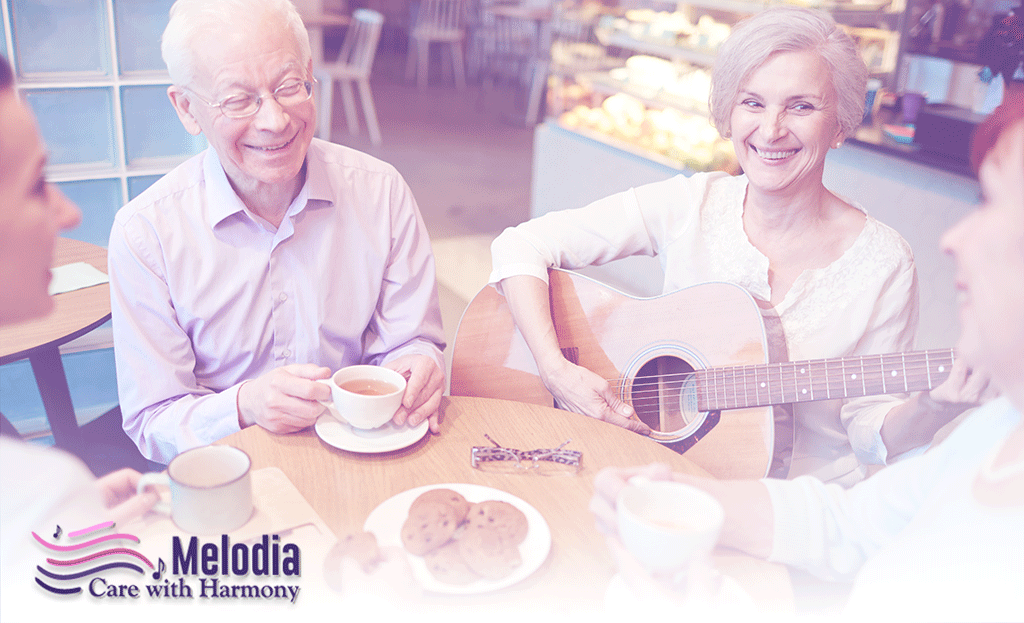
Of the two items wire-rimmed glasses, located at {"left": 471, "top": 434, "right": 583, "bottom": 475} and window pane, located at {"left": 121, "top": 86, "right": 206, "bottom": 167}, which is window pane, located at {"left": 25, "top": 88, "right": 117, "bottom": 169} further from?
wire-rimmed glasses, located at {"left": 471, "top": 434, "right": 583, "bottom": 475}

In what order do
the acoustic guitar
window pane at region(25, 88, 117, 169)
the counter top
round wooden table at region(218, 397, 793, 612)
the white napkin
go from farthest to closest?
the counter top, window pane at region(25, 88, 117, 169), the white napkin, the acoustic guitar, round wooden table at region(218, 397, 793, 612)

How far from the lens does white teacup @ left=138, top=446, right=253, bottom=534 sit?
2.76 ft

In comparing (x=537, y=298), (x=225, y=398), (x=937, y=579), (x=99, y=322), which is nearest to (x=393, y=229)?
(x=537, y=298)

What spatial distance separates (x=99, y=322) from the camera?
164cm

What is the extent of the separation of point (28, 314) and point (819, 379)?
1.02 metres

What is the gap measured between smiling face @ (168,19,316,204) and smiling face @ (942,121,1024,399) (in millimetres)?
981

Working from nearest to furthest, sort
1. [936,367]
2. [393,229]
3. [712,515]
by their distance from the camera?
1. [712,515]
2. [936,367]
3. [393,229]

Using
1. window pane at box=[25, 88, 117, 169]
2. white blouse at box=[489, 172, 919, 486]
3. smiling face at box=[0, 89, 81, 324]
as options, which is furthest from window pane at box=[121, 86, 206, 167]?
smiling face at box=[0, 89, 81, 324]

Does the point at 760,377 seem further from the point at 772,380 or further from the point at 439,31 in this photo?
the point at 439,31

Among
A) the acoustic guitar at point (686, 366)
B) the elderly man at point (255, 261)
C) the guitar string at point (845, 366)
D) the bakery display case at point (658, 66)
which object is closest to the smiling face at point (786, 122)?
the acoustic guitar at point (686, 366)

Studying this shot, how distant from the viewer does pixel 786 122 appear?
1.37 m

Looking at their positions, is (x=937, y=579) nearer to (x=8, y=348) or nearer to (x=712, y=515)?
(x=712, y=515)

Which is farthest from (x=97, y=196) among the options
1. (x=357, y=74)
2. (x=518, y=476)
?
(x=357, y=74)

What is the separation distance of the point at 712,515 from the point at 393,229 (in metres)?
0.97
